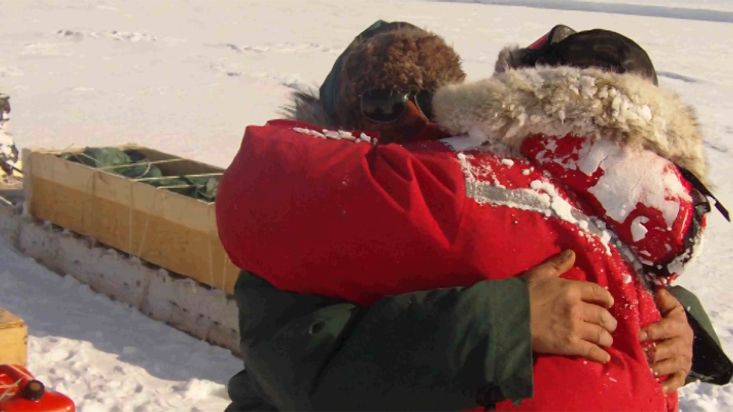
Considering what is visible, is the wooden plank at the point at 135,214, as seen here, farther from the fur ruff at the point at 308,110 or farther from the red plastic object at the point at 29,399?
the fur ruff at the point at 308,110

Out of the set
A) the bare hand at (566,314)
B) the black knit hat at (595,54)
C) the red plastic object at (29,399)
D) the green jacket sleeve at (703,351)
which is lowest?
the red plastic object at (29,399)

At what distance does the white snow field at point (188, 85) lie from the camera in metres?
5.00

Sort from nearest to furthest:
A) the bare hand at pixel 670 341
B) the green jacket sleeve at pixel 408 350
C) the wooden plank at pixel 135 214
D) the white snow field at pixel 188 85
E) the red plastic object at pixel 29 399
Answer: the green jacket sleeve at pixel 408 350, the bare hand at pixel 670 341, the red plastic object at pixel 29 399, the white snow field at pixel 188 85, the wooden plank at pixel 135 214

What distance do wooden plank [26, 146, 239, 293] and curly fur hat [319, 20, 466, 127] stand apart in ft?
12.3

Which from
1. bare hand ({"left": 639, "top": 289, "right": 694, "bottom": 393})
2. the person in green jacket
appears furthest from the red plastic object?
bare hand ({"left": 639, "top": 289, "right": 694, "bottom": 393})

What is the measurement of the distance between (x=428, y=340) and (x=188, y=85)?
40.8 feet

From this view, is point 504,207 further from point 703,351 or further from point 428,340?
point 703,351

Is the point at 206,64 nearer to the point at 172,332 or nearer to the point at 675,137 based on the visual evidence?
the point at 172,332

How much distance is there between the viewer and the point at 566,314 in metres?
1.29

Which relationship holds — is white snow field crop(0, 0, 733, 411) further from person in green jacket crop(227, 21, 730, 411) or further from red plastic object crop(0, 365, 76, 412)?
red plastic object crop(0, 365, 76, 412)

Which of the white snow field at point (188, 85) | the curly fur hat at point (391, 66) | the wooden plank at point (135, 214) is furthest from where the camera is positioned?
the wooden plank at point (135, 214)

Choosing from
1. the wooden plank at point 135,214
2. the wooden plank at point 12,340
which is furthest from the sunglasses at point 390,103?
the wooden plank at point 135,214

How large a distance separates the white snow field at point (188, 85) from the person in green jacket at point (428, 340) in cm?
39

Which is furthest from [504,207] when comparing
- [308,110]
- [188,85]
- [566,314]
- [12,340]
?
[188,85]
